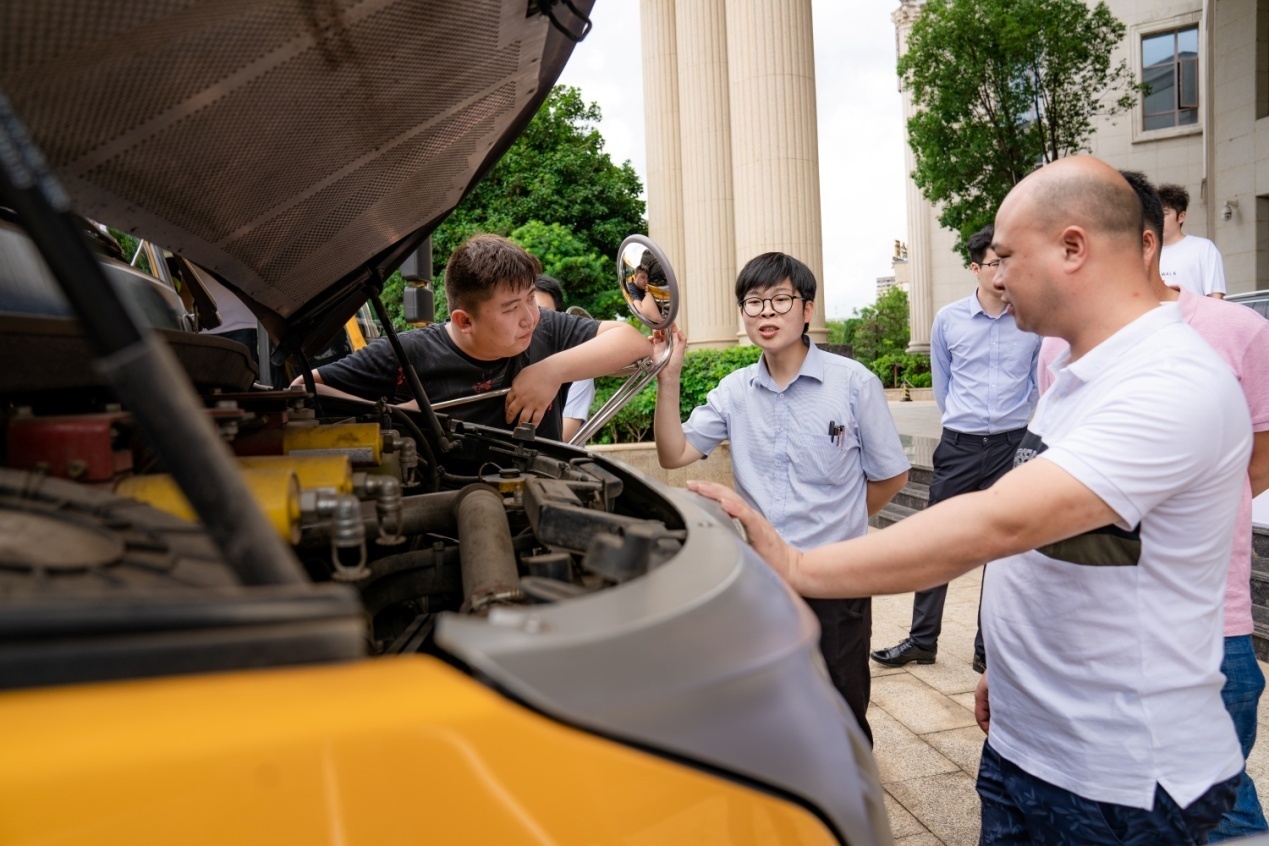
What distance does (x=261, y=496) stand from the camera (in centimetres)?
119

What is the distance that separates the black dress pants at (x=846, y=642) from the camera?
2.95 m

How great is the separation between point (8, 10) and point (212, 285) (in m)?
3.80

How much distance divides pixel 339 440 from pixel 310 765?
4.13 feet

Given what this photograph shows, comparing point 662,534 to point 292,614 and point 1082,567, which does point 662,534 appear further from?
point 1082,567

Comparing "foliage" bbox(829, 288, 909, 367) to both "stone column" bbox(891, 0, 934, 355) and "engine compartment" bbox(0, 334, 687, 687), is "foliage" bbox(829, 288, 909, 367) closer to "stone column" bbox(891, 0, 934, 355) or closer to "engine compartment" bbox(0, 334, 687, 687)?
"stone column" bbox(891, 0, 934, 355)

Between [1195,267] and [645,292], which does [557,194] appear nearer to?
[1195,267]

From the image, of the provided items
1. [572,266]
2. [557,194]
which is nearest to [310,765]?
[572,266]

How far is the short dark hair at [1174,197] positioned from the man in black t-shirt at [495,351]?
2.81m

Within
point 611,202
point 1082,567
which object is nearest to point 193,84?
point 1082,567

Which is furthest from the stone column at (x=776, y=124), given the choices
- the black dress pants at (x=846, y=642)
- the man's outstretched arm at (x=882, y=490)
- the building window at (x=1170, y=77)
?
the building window at (x=1170, y=77)

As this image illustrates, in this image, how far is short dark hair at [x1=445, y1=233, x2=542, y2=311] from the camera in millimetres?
2867

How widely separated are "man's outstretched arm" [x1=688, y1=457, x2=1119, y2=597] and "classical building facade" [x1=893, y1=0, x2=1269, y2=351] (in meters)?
17.0

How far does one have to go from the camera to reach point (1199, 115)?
21688 millimetres

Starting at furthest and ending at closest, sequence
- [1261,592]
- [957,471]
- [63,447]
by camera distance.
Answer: [957,471]
[1261,592]
[63,447]
